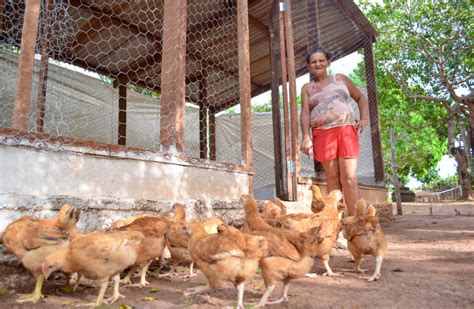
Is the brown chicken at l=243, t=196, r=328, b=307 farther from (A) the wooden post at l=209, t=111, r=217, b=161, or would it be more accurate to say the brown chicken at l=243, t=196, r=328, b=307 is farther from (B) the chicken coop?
(A) the wooden post at l=209, t=111, r=217, b=161

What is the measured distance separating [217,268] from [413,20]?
11610 mm

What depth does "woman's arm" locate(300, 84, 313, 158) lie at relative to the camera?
12.4ft

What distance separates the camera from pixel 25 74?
248cm

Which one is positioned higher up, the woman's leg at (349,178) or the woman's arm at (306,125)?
the woman's arm at (306,125)

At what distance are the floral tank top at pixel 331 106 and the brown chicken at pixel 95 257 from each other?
248 cm

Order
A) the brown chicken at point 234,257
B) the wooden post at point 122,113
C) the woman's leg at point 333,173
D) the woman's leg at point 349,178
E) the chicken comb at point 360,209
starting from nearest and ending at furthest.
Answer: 1. the brown chicken at point 234,257
2. the chicken comb at point 360,209
3. the woman's leg at point 349,178
4. the woman's leg at point 333,173
5. the wooden post at point 122,113

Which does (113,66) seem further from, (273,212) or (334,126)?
(273,212)

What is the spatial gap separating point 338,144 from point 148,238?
88.4 inches

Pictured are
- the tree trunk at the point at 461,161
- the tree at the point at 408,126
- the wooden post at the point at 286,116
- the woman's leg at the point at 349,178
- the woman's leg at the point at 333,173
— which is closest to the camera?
the woman's leg at the point at 349,178

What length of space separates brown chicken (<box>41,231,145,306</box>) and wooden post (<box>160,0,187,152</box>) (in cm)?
125

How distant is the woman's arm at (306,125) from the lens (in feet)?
12.4

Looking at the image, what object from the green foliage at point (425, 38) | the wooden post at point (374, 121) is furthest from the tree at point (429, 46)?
the wooden post at point (374, 121)

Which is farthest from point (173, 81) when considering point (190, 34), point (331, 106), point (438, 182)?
point (438, 182)

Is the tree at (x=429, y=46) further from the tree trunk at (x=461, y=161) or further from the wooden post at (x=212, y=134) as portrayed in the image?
the wooden post at (x=212, y=134)
